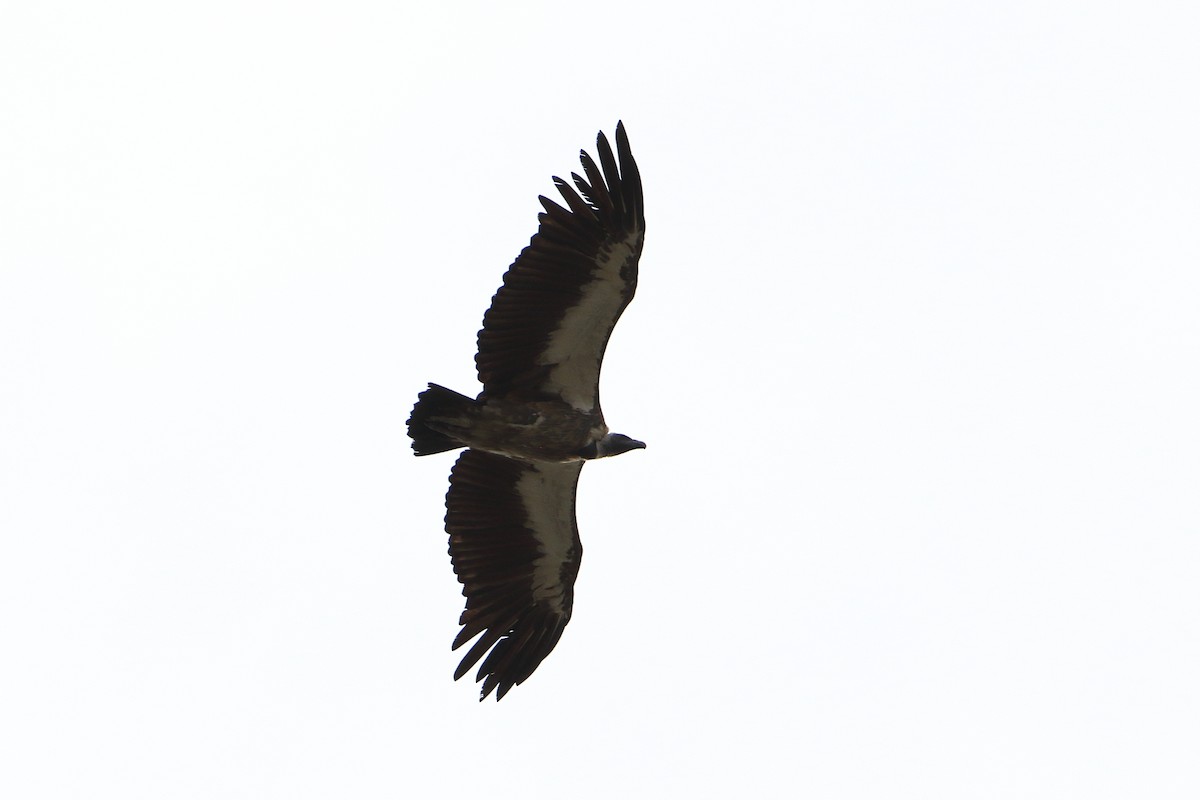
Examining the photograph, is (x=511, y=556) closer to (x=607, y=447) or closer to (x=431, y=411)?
(x=607, y=447)

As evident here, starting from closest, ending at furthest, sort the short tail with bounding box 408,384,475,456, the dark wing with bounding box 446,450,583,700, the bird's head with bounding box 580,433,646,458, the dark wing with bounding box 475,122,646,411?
the dark wing with bounding box 475,122,646,411, the short tail with bounding box 408,384,475,456, the bird's head with bounding box 580,433,646,458, the dark wing with bounding box 446,450,583,700

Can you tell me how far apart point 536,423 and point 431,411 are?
1110 mm

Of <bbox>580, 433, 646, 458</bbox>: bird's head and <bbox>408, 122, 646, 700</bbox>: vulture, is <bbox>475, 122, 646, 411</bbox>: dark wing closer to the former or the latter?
<bbox>408, 122, 646, 700</bbox>: vulture

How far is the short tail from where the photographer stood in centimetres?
1585

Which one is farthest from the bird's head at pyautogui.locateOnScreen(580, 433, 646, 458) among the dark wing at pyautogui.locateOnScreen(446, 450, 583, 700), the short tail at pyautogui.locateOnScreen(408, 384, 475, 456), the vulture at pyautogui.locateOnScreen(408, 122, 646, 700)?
the short tail at pyautogui.locateOnScreen(408, 384, 475, 456)

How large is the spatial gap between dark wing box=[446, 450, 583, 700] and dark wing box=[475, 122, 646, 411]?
1.28 meters

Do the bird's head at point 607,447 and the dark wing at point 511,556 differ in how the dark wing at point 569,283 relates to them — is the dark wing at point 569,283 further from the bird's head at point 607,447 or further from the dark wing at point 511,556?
the dark wing at point 511,556

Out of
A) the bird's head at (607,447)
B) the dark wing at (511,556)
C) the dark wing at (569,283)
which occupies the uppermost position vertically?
the dark wing at (569,283)

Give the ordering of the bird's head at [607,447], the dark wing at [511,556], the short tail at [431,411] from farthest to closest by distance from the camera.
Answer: the dark wing at [511,556]
the bird's head at [607,447]
the short tail at [431,411]

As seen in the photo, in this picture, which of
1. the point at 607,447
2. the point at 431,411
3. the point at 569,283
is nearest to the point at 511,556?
the point at 607,447

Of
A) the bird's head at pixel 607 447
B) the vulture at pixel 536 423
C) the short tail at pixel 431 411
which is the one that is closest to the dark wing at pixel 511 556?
the vulture at pixel 536 423

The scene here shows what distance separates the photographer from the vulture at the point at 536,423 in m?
15.6

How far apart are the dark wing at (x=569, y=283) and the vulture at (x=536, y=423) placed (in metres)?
0.01

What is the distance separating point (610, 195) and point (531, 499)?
3.60 metres
